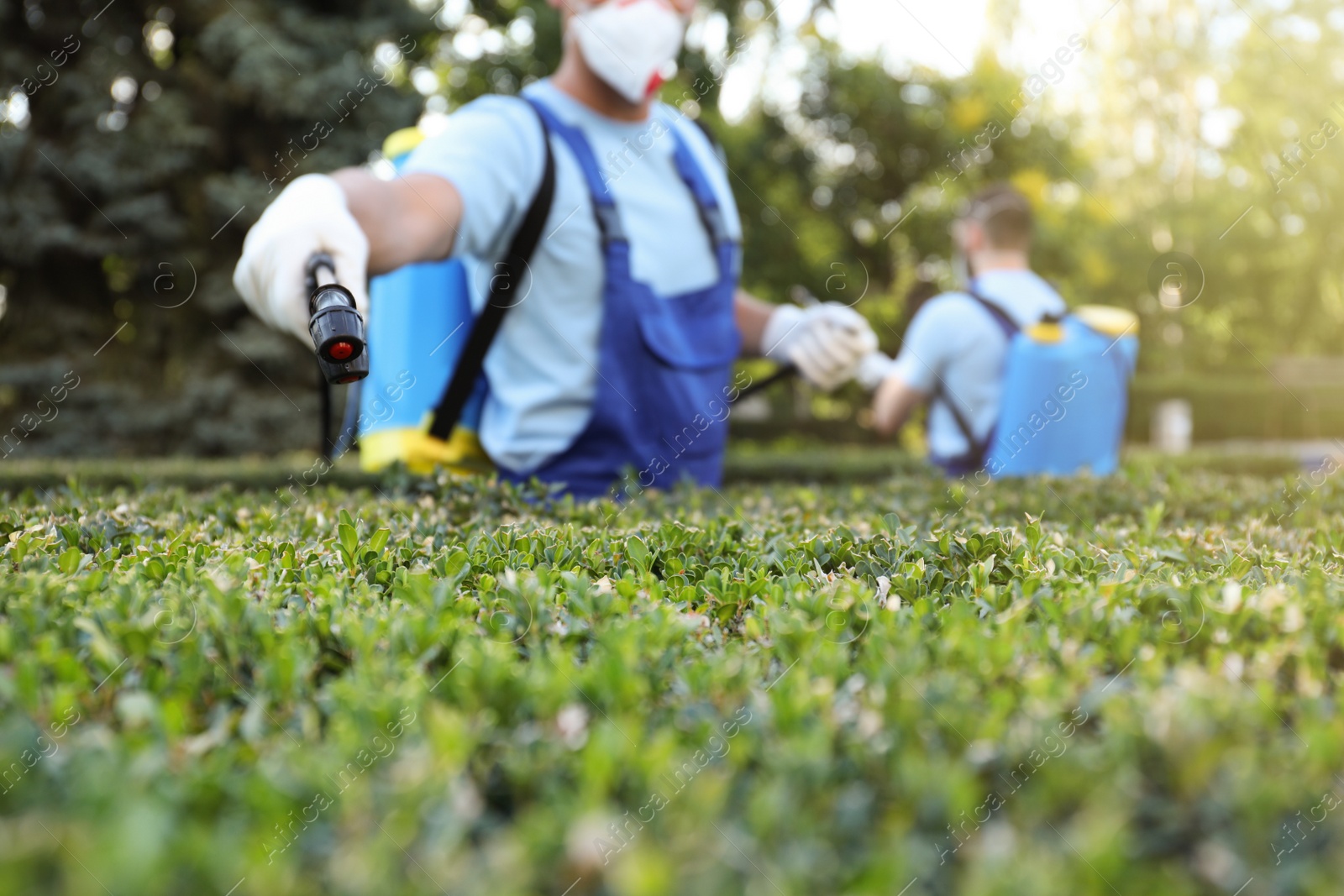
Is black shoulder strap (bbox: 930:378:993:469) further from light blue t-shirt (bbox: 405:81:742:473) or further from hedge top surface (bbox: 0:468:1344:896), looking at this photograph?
hedge top surface (bbox: 0:468:1344:896)

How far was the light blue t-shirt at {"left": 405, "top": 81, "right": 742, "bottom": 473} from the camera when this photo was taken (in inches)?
125

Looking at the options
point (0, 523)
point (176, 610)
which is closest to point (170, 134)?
point (0, 523)

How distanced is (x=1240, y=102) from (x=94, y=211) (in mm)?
22692

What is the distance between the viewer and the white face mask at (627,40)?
344 cm

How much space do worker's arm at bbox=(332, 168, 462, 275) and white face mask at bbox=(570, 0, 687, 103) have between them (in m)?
0.79

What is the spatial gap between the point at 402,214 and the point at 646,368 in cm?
90

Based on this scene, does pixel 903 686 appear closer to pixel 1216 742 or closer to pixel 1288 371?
pixel 1216 742

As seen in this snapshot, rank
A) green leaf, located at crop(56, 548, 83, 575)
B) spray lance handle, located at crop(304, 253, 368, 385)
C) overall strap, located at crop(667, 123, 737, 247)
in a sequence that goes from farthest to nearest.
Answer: overall strap, located at crop(667, 123, 737, 247) → spray lance handle, located at crop(304, 253, 368, 385) → green leaf, located at crop(56, 548, 83, 575)

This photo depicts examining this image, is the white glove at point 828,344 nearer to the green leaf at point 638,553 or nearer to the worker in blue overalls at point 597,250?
the worker in blue overalls at point 597,250

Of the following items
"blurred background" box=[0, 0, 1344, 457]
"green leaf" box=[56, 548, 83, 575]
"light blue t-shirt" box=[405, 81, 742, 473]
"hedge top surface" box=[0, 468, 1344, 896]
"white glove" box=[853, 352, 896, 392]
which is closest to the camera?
"hedge top surface" box=[0, 468, 1344, 896]

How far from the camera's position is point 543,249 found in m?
3.30

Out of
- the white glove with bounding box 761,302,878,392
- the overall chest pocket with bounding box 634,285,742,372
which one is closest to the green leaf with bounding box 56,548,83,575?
the overall chest pocket with bounding box 634,285,742,372

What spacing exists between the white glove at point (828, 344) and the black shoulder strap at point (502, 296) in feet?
3.61

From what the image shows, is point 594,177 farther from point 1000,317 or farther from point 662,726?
point 1000,317
